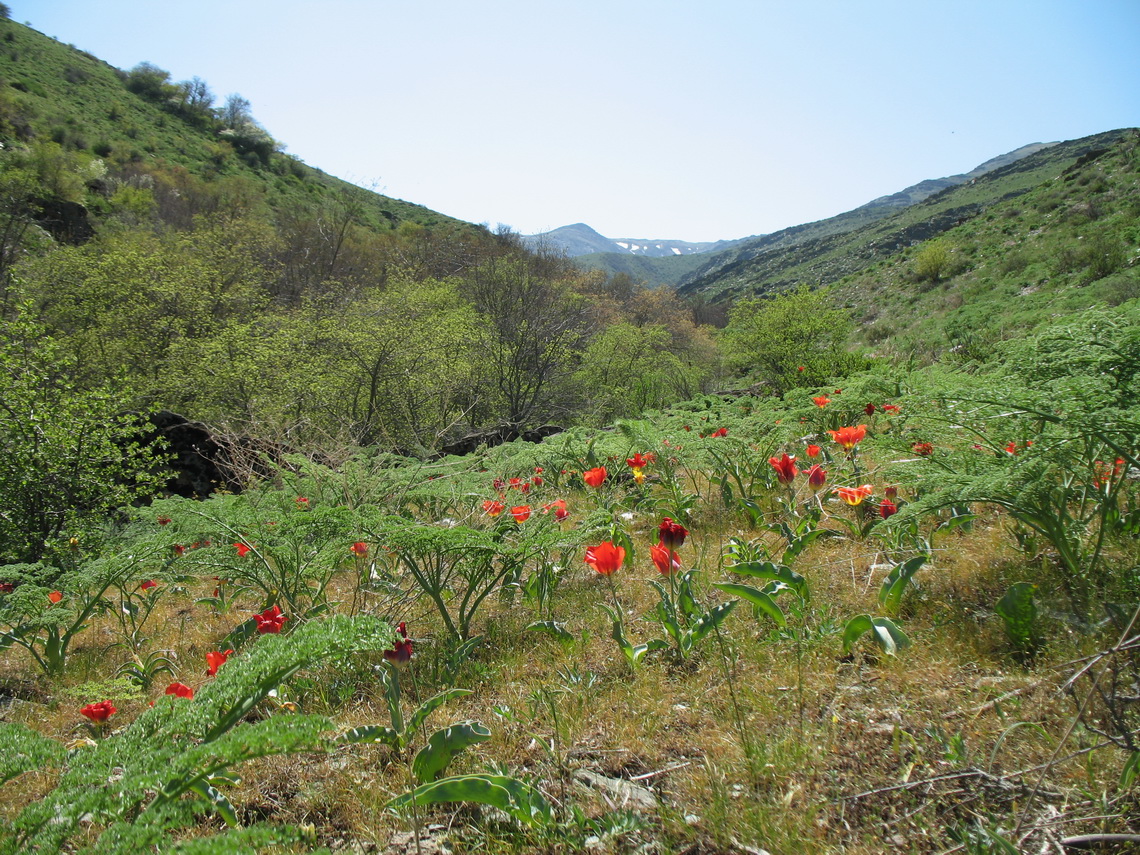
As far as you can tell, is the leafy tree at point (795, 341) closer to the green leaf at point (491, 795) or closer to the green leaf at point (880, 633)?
the green leaf at point (880, 633)

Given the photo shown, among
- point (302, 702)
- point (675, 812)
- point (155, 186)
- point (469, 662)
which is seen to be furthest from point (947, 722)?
point (155, 186)

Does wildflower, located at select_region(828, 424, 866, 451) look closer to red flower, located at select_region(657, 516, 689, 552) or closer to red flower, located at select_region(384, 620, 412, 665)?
red flower, located at select_region(657, 516, 689, 552)

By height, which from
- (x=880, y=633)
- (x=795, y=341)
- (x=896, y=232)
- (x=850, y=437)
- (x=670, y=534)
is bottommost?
(x=880, y=633)

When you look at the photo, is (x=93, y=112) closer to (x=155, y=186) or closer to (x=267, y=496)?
(x=155, y=186)

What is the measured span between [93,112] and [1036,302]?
56968mm

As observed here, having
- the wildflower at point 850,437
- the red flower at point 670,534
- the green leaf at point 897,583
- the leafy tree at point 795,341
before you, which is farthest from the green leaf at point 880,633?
the leafy tree at point 795,341

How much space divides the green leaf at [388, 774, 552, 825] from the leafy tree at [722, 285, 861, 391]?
30.3 feet

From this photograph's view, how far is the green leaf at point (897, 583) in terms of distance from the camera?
73.2 inches

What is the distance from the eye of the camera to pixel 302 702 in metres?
2.13

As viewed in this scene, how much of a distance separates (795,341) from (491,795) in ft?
36.2

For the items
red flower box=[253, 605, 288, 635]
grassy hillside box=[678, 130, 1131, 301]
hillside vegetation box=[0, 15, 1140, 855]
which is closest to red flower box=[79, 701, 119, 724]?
hillside vegetation box=[0, 15, 1140, 855]

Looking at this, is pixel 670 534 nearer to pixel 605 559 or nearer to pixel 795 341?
pixel 605 559

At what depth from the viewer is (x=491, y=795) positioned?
130 centimetres

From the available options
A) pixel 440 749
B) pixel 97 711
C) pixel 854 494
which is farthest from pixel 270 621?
pixel 854 494
